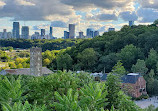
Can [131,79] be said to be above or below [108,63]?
below

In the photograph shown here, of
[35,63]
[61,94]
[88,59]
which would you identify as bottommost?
[88,59]

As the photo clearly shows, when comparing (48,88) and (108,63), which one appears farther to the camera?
(108,63)

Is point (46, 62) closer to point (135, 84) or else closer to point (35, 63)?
point (35, 63)

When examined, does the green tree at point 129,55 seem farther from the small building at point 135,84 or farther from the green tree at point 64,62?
the green tree at point 64,62

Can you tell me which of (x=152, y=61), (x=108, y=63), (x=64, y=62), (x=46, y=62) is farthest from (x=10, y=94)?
(x=46, y=62)

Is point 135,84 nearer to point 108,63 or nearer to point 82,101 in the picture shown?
point 108,63

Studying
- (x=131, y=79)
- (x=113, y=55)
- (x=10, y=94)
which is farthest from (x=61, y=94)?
(x=113, y=55)

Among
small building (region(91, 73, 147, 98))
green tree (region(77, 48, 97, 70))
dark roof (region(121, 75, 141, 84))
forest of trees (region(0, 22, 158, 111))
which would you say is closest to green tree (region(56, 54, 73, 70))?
forest of trees (region(0, 22, 158, 111))

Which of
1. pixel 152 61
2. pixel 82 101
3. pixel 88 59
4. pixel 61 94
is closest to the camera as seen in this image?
pixel 82 101

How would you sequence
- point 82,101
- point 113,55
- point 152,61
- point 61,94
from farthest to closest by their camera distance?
point 113,55 < point 152,61 < point 61,94 < point 82,101

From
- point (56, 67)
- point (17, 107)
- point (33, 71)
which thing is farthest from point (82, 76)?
point (56, 67)

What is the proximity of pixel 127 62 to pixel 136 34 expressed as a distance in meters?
18.4

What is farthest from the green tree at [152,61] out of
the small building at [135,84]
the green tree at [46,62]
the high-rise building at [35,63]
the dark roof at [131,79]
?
the green tree at [46,62]

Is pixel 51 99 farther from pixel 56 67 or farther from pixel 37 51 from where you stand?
pixel 56 67
